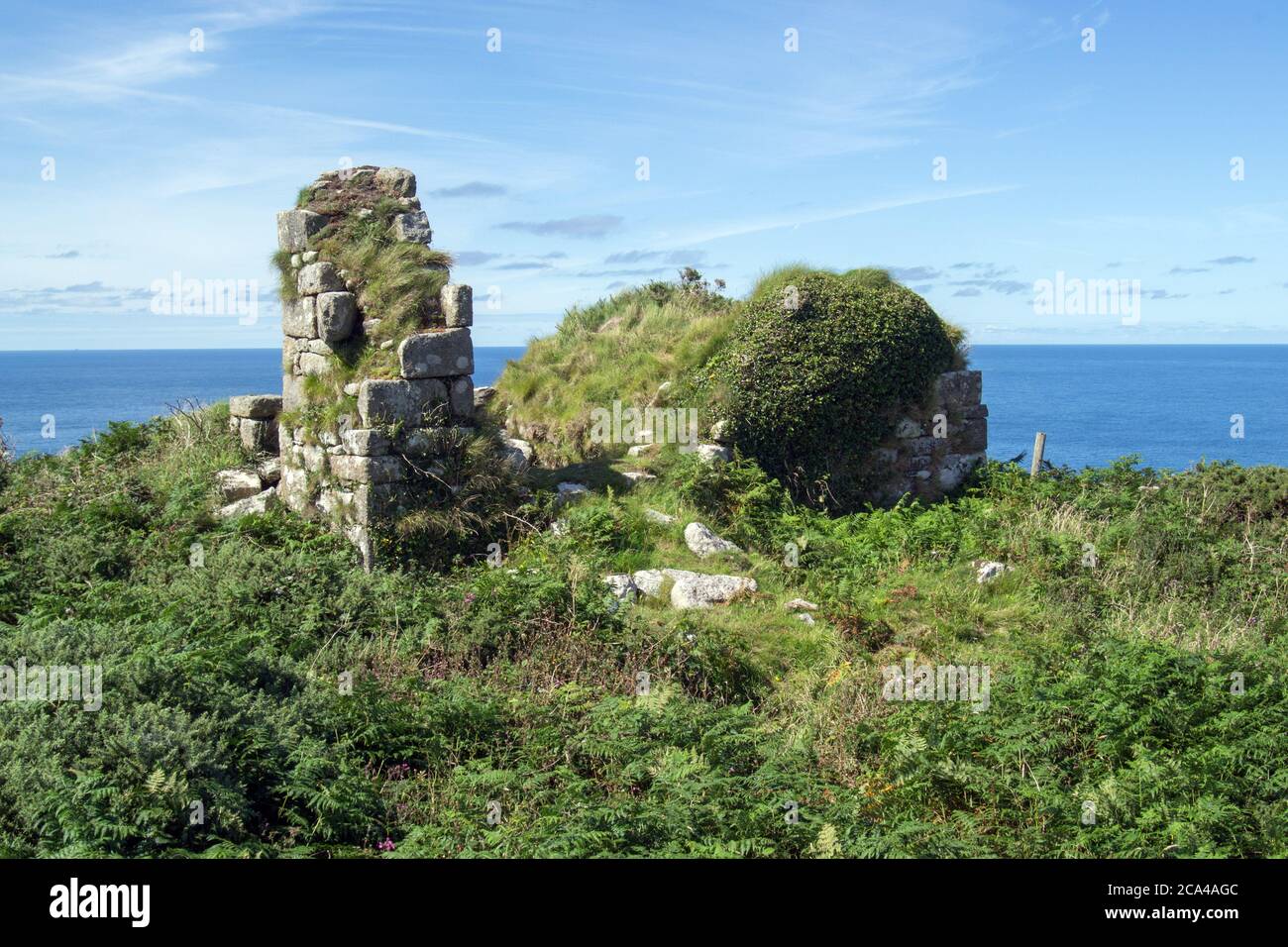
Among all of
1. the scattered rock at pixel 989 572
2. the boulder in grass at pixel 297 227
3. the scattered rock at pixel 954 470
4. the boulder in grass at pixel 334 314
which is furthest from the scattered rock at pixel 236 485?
the scattered rock at pixel 954 470

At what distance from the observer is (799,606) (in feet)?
34.8

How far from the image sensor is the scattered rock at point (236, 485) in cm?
1223

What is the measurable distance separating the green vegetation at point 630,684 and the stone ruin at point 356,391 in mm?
619

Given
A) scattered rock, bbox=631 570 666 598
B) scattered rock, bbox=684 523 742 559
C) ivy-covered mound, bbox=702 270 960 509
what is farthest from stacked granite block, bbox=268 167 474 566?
ivy-covered mound, bbox=702 270 960 509

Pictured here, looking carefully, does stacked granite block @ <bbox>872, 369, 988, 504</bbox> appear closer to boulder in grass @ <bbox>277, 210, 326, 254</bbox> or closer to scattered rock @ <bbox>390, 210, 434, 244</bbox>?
scattered rock @ <bbox>390, 210, 434, 244</bbox>

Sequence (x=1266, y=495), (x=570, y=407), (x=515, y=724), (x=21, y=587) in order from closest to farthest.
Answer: (x=515, y=724) → (x=21, y=587) → (x=1266, y=495) → (x=570, y=407)

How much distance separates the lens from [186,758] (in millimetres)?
5703

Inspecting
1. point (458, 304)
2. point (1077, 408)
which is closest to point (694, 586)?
point (458, 304)

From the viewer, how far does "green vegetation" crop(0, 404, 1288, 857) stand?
5707 mm

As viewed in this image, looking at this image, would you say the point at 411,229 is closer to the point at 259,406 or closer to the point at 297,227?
the point at 297,227

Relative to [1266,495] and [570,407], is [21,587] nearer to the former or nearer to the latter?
[570,407]

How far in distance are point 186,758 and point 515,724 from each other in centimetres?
250
